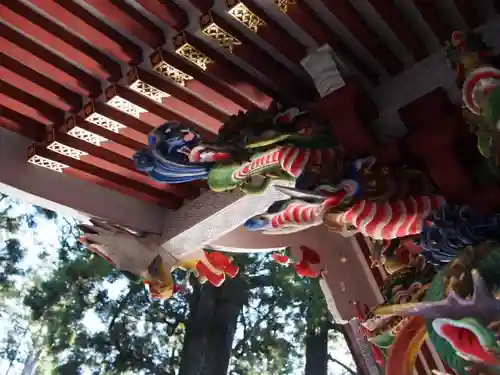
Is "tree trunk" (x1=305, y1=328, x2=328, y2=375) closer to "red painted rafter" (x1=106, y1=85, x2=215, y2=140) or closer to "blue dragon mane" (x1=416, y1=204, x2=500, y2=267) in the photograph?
"red painted rafter" (x1=106, y1=85, x2=215, y2=140)

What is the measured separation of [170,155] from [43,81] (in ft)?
1.78

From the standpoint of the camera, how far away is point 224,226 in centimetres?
262

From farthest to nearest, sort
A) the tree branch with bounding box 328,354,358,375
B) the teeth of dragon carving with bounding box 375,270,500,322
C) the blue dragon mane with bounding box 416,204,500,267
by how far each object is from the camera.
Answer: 1. the tree branch with bounding box 328,354,358,375
2. the blue dragon mane with bounding box 416,204,500,267
3. the teeth of dragon carving with bounding box 375,270,500,322

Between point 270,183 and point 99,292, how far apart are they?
5.27m

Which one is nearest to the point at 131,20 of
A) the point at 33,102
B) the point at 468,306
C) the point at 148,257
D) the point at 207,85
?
the point at 207,85

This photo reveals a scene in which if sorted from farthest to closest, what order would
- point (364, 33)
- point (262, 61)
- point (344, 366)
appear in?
point (344, 366), point (262, 61), point (364, 33)

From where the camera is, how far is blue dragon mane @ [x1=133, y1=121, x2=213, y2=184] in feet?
7.10

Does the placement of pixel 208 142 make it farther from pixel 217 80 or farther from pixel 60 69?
pixel 60 69

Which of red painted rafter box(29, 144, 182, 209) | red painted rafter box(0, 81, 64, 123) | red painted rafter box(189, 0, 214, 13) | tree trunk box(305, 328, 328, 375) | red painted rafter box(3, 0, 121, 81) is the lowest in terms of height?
red painted rafter box(29, 144, 182, 209)

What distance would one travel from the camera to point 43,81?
2.23 meters

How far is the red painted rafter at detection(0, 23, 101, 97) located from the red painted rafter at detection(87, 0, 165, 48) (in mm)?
293

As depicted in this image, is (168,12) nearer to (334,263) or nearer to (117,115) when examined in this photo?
(117,115)

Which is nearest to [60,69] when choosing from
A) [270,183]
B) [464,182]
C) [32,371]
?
[270,183]

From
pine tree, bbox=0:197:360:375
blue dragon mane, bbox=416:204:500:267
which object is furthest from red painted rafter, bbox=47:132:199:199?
pine tree, bbox=0:197:360:375
